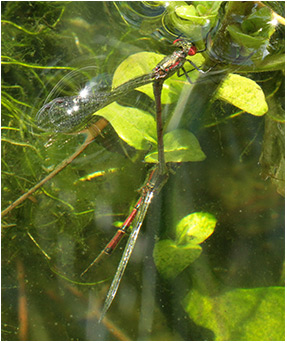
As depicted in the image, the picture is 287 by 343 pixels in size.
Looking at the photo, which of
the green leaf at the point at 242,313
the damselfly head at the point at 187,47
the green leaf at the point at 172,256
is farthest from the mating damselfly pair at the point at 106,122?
the green leaf at the point at 242,313

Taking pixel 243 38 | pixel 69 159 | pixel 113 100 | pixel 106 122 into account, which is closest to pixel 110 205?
pixel 69 159

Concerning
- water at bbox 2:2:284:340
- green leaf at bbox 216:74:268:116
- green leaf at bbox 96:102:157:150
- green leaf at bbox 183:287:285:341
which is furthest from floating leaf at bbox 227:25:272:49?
green leaf at bbox 183:287:285:341

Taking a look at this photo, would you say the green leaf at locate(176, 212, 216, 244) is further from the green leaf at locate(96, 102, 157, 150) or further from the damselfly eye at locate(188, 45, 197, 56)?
the damselfly eye at locate(188, 45, 197, 56)

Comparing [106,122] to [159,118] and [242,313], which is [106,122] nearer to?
[159,118]

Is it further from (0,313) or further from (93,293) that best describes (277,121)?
(0,313)

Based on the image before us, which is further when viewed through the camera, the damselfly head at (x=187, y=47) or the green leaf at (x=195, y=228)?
the green leaf at (x=195, y=228)

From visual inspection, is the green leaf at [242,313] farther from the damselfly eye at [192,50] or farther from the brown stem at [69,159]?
the damselfly eye at [192,50]
